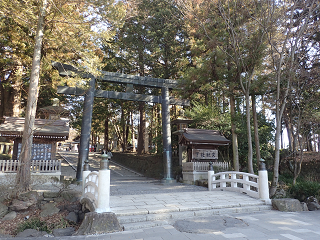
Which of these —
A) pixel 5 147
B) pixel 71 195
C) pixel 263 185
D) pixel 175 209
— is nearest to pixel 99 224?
pixel 175 209

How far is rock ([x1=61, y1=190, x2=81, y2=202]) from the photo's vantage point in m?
8.03

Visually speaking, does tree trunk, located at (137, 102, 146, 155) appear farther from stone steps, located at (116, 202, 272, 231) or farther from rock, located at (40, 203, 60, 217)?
stone steps, located at (116, 202, 272, 231)

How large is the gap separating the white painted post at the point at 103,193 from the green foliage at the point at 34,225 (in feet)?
7.63

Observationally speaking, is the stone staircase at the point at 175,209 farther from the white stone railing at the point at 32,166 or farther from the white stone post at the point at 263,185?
the white stone railing at the point at 32,166

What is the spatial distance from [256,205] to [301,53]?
28.6 feet

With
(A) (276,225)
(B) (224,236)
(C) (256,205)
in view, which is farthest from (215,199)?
(B) (224,236)

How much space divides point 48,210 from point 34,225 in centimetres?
67

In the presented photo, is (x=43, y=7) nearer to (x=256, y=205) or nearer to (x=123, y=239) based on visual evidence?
(x=123, y=239)

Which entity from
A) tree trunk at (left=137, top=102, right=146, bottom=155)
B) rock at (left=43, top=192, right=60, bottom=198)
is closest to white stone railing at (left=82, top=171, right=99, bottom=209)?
rock at (left=43, top=192, right=60, bottom=198)

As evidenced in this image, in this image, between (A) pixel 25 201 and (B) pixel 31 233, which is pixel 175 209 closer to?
(B) pixel 31 233

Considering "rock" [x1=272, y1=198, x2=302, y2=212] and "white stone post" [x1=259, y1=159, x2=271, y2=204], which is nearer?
"rock" [x1=272, y1=198, x2=302, y2=212]

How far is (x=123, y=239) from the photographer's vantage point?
4.49 metres

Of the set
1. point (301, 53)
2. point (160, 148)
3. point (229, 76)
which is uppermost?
point (301, 53)

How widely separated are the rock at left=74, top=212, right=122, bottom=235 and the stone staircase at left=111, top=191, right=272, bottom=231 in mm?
261
